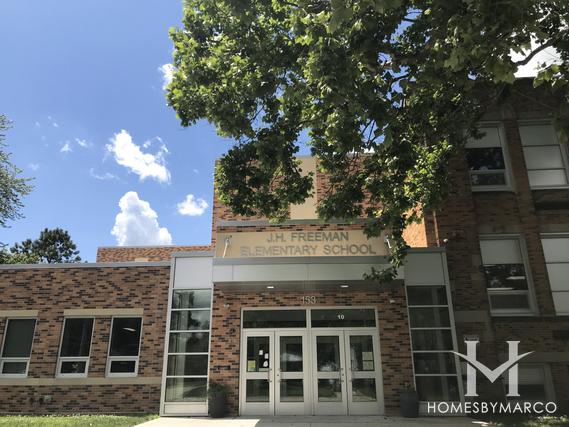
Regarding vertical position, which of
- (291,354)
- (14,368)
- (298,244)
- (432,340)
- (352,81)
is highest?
(352,81)

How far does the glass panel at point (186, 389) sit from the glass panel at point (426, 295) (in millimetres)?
6458

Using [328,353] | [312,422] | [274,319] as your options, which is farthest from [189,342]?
[312,422]

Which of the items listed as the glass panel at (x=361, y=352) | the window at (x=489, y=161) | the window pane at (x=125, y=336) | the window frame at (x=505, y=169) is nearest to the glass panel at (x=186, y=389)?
the window pane at (x=125, y=336)

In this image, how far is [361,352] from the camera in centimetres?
1245

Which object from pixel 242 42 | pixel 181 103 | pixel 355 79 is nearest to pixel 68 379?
pixel 181 103

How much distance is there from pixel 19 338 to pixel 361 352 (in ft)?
34.4

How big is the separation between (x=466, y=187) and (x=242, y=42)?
28.5ft

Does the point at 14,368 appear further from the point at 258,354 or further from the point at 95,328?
the point at 258,354

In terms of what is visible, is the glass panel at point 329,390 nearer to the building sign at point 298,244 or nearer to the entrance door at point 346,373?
the entrance door at point 346,373

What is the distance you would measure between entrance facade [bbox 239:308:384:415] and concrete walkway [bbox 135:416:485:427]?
21.6 inches

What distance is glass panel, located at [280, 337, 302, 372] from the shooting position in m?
12.4

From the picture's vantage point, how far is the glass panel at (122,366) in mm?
12977

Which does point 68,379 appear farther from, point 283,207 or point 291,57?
point 291,57

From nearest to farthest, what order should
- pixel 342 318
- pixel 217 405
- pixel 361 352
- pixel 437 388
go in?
1. pixel 217 405
2. pixel 437 388
3. pixel 361 352
4. pixel 342 318
